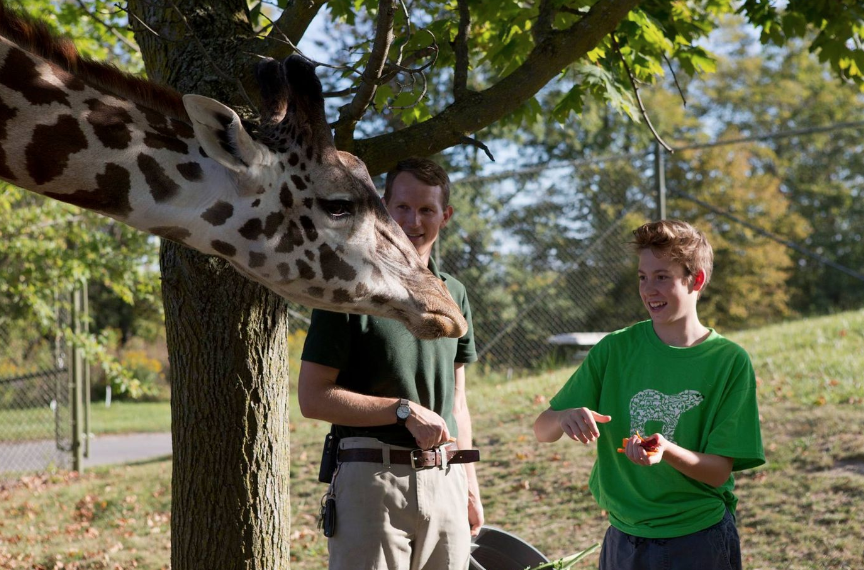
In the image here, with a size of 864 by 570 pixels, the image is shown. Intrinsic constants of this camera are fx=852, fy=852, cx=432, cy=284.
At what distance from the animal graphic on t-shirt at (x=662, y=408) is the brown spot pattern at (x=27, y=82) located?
214cm

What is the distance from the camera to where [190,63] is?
337 centimetres

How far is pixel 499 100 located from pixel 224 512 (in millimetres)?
1949

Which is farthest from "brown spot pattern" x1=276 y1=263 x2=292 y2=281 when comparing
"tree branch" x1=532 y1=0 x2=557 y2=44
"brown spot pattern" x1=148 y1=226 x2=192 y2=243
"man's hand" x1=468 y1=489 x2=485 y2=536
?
"tree branch" x1=532 y1=0 x2=557 y2=44

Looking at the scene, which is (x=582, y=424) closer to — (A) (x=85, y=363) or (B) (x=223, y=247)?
(B) (x=223, y=247)

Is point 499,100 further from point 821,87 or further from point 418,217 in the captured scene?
point 821,87

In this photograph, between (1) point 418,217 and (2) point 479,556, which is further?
(2) point 479,556

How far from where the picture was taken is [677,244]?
10.1 feet

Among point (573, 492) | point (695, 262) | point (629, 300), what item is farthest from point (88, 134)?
point (629, 300)

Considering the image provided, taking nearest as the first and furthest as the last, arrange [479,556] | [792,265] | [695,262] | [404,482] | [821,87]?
[404,482], [695,262], [479,556], [792,265], [821,87]

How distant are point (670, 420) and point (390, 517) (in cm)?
105

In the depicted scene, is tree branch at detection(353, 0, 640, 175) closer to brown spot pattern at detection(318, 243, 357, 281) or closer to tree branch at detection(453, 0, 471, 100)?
tree branch at detection(453, 0, 471, 100)

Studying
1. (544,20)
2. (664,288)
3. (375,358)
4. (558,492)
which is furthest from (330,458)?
(558,492)

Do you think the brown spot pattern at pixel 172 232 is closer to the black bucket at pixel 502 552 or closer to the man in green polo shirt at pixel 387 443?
the man in green polo shirt at pixel 387 443

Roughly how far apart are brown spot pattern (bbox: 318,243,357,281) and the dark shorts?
143 centimetres
